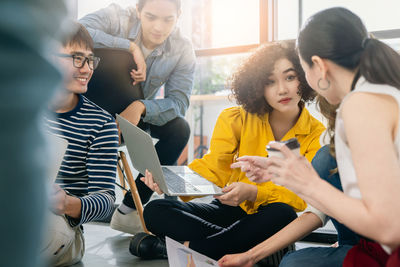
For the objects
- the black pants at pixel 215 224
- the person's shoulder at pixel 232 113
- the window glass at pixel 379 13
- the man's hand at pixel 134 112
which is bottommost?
the black pants at pixel 215 224

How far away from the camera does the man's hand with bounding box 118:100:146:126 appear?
1797 mm

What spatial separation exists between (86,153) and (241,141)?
0.58 meters

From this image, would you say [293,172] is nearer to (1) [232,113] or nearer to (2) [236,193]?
(2) [236,193]

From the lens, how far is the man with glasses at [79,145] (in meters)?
1.40

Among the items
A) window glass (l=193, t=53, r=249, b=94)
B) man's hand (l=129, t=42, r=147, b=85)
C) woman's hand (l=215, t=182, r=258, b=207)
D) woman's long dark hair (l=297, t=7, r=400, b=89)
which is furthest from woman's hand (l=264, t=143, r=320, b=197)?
window glass (l=193, t=53, r=249, b=94)

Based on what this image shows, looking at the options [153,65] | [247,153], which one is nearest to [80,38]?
[153,65]

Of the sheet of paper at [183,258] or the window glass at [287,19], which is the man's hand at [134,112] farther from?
the window glass at [287,19]

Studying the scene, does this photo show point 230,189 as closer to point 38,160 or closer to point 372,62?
point 372,62

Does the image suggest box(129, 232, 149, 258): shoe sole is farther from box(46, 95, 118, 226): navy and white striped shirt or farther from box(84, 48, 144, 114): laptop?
box(84, 48, 144, 114): laptop

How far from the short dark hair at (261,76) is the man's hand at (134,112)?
466 millimetres

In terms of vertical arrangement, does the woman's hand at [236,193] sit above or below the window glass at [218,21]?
below

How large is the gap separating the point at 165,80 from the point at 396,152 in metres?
1.47

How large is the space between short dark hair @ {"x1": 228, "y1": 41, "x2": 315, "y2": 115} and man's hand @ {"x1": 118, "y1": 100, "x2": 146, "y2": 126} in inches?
18.3

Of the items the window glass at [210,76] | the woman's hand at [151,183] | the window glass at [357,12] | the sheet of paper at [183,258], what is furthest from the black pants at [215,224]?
the window glass at [210,76]
